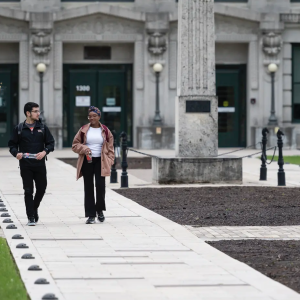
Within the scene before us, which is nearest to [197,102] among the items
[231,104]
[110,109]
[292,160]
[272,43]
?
[292,160]

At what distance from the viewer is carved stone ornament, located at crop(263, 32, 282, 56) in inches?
1421

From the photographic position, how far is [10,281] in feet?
27.5

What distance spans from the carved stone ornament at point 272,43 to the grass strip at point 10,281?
27.1 meters

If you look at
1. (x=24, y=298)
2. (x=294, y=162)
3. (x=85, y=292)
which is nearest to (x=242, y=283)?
(x=85, y=292)

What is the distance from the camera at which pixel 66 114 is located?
36562 millimetres

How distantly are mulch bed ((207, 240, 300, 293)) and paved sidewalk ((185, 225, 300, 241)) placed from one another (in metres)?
0.44

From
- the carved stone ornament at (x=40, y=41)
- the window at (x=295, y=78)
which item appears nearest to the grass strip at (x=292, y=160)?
the window at (x=295, y=78)

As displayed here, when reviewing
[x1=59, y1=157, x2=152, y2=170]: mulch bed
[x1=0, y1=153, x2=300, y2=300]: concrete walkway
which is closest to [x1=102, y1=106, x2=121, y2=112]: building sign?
[x1=59, y1=157, x2=152, y2=170]: mulch bed

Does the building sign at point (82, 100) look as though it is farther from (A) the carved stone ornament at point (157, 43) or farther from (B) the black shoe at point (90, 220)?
(B) the black shoe at point (90, 220)

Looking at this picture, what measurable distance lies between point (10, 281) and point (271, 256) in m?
3.16

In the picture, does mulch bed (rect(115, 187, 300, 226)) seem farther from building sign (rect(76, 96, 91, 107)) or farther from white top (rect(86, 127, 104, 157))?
building sign (rect(76, 96, 91, 107))

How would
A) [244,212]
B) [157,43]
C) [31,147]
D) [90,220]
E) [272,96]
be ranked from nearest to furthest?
[31,147], [90,220], [244,212], [157,43], [272,96]

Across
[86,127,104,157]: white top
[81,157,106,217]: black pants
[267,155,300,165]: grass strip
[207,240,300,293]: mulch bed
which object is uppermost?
[86,127,104,157]: white top

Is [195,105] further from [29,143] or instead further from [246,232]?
[246,232]
